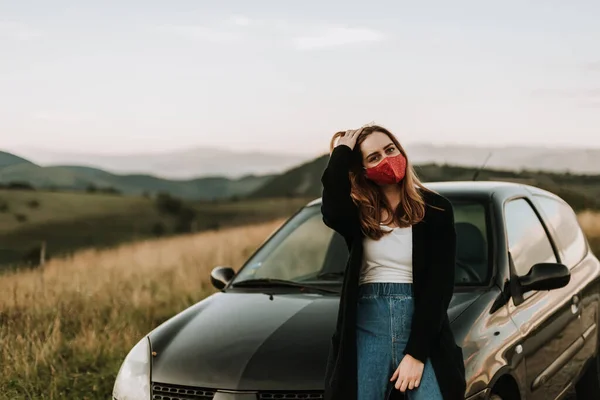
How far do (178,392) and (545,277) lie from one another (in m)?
2.02

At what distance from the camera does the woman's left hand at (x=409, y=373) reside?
320 cm

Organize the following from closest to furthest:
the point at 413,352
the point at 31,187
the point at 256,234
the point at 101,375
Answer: the point at 413,352, the point at 101,375, the point at 256,234, the point at 31,187

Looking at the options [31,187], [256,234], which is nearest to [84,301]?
[256,234]

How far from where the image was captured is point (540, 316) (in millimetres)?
5070

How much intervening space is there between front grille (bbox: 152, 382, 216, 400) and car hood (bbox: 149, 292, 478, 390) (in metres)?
0.03

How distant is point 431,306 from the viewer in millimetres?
3240

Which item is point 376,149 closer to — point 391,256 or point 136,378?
point 391,256

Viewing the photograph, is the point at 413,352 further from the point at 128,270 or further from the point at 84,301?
the point at 128,270

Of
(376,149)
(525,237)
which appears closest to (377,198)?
(376,149)

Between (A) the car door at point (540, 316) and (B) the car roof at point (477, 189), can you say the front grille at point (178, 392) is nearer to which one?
(A) the car door at point (540, 316)

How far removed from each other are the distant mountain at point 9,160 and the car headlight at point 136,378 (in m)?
4.40

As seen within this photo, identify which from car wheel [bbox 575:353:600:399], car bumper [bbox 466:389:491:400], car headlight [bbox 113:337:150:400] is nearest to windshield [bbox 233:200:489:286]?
car bumper [bbox 466:389:491:400]

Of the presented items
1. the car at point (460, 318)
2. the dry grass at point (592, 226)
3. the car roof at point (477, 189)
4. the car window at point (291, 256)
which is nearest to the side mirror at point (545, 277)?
the car at point (460, 318)

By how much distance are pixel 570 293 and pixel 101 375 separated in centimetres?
338
